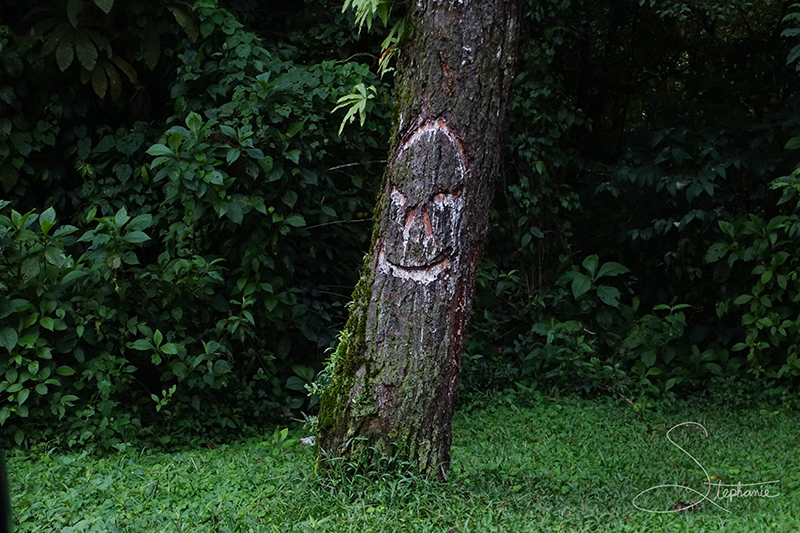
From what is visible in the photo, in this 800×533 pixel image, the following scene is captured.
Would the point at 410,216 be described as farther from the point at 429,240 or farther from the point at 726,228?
the point at 726,228

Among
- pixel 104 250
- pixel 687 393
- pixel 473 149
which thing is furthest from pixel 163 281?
pixel 687 393

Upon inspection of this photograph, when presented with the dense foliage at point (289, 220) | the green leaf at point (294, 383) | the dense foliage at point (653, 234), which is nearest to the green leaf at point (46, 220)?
the dense foliage at point (289, 220)

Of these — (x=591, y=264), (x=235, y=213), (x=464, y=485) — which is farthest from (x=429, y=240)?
(x=591, y=264)

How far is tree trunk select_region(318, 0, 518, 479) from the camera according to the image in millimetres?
3271

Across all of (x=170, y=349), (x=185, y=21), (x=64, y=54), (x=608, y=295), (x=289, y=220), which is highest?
(x=185, y=21)

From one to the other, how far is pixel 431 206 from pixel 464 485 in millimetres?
1201

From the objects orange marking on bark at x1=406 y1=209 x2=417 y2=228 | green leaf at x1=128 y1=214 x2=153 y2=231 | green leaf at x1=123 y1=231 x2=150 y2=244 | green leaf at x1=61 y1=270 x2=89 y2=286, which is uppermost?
green leaf at x1=128 y1=214 x2=153 y2=231

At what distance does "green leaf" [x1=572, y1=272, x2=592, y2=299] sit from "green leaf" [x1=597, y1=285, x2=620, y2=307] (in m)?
0.10

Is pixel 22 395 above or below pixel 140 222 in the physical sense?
below

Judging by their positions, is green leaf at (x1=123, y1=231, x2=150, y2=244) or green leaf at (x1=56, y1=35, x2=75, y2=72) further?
green leaf at (x1=56, y1=35, x2=75, y2=72)

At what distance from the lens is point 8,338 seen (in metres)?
4.31

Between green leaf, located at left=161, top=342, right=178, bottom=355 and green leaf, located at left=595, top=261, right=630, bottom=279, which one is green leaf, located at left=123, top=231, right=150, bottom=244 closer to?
green leaf, located at left=161, top=342, right=178, bottom=355

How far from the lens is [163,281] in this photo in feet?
15.7

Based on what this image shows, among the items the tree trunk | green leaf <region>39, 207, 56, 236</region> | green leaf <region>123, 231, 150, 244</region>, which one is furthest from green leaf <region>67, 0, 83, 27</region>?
the tree trunk
